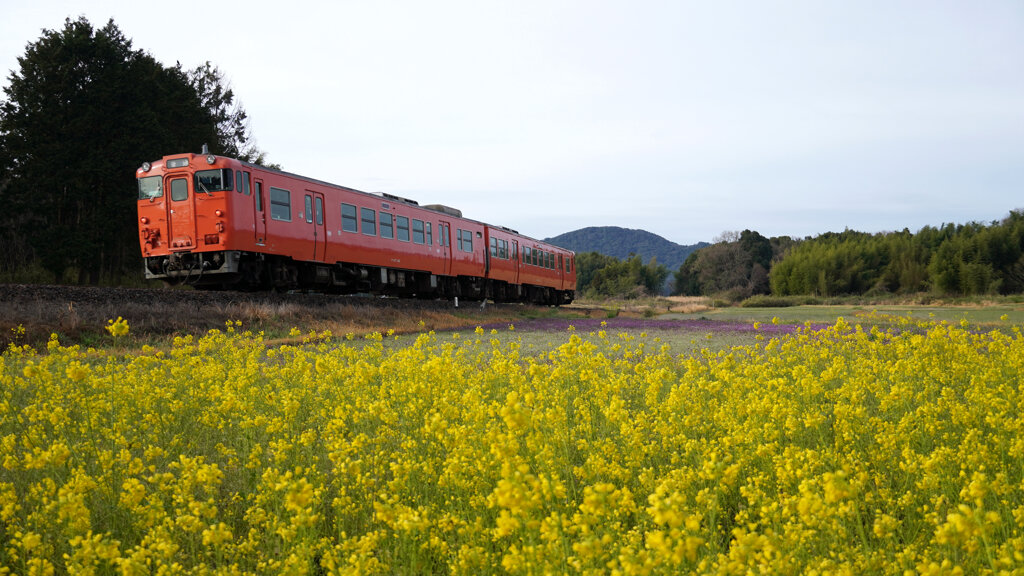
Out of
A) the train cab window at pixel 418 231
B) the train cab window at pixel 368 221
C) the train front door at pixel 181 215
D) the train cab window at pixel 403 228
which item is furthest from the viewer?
the train cab window at pixel 418 231

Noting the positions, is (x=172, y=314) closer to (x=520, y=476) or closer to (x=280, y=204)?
(x=280, y=204)

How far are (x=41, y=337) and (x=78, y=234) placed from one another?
41.2 ft

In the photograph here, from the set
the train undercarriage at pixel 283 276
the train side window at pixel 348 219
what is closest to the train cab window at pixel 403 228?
the train undercarriage at pixel 283 276

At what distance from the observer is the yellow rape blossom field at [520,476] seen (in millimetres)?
1913

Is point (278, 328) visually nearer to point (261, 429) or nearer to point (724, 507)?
point (261, 429)

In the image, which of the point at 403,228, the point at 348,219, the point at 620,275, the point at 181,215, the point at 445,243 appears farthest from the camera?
the point at 620,275

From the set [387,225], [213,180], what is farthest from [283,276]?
[387,225]

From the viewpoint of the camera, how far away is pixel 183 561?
2.74 meters

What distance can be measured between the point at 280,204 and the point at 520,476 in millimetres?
12678

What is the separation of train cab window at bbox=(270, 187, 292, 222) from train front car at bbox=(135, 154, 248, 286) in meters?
0.83

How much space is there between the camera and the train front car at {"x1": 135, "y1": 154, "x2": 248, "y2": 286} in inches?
481

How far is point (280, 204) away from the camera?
525 inches

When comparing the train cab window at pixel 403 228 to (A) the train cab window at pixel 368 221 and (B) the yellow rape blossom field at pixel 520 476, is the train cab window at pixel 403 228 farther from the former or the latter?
(B) the yellow rape blossom field at pixel 520 476

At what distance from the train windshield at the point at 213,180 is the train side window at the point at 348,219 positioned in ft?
10.3
